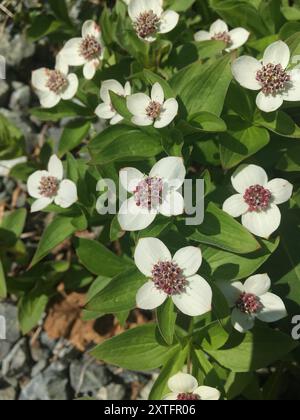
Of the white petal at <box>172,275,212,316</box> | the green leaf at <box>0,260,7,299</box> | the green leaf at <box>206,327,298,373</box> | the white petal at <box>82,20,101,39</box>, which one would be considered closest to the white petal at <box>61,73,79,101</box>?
the white petal at <box>82,20,101,39</box>

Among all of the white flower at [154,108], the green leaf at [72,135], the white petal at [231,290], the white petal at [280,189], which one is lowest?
the white petal at [231,290]

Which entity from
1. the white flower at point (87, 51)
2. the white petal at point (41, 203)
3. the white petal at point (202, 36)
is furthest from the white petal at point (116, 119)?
the white petal at point (202, 36)

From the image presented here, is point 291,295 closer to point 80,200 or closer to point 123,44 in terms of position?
point 80,200

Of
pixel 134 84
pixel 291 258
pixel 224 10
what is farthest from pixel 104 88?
→ pixel 291 258

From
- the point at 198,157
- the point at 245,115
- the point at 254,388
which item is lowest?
the point at 254,388

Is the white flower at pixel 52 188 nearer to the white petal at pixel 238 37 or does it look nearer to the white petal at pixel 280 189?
the white petal at pixel 280 189

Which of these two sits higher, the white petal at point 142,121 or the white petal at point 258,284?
the white petal at point 142,121

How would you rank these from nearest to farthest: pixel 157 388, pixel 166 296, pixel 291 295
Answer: pixel 166 296 → pixel 157 388 → pixel 291 295
